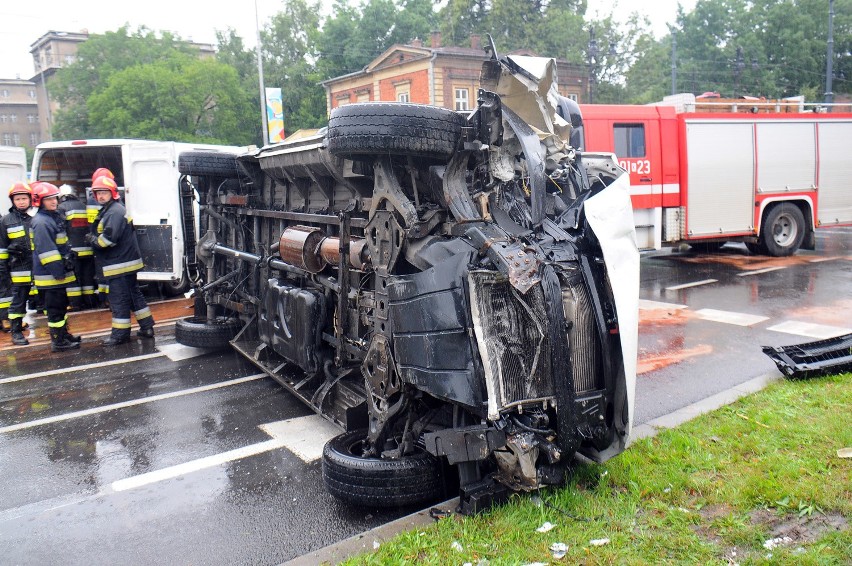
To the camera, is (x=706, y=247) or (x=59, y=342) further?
(x=706, y=247)

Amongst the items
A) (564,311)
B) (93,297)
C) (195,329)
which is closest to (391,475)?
(564,311)

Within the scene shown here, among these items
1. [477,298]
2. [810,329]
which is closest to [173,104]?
[810,329]

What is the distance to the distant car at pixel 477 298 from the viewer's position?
3211mm

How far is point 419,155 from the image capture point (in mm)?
3541

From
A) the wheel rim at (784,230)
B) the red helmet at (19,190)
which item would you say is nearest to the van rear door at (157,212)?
the red helmet at (19,190)

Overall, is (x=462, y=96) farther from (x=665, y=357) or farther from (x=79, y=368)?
(x=79, y=368)

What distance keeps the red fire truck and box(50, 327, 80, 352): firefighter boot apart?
8456mm

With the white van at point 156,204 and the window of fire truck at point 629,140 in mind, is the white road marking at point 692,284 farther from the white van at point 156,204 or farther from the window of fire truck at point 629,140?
the white van at point 156,204

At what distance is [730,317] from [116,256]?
23.9ft

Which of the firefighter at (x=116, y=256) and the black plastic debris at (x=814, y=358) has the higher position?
the firefighter at (x=116, y=256)

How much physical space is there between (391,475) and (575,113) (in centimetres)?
Answer: 461

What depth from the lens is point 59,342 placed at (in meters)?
7.68

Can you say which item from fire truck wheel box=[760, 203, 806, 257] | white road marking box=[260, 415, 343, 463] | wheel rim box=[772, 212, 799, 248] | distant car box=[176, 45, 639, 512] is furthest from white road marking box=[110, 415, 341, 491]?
wheel rim box=[772, 212, 799, 248]

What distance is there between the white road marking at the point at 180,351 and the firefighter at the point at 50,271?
1106 mm
